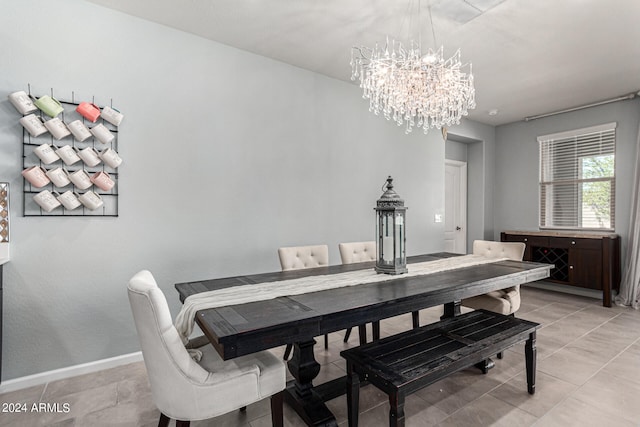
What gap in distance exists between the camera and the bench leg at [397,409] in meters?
1.47

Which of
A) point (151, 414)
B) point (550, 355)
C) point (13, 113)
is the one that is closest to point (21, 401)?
point (151, 414)

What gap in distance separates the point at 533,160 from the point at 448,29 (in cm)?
364

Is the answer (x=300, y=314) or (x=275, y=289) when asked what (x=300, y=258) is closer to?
(x=275, y=289)

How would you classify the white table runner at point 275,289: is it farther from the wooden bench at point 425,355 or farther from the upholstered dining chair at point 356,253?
the upholstered dining chair at point 356,253

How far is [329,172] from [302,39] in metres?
1.42

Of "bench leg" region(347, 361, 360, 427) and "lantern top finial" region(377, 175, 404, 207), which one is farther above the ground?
"lantern top finial" region(377, 175, 404, 207)


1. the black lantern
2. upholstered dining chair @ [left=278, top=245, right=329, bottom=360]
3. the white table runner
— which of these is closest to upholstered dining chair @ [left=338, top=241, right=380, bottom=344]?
upholstered dining chair @ [left=278, top=245, right=329, bottom=360]

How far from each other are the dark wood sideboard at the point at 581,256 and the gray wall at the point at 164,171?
2859mm

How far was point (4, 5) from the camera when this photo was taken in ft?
7.20

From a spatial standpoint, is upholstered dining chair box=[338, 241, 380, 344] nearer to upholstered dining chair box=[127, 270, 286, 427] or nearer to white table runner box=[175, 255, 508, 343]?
white table runner box=[175, 255, 508, 343]

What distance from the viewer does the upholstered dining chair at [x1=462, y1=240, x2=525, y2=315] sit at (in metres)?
2.78

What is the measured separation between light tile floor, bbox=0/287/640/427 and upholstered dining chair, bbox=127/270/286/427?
572 millimetres

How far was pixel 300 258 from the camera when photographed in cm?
276

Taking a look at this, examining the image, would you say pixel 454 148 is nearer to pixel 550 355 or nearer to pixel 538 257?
pixel 538 257
